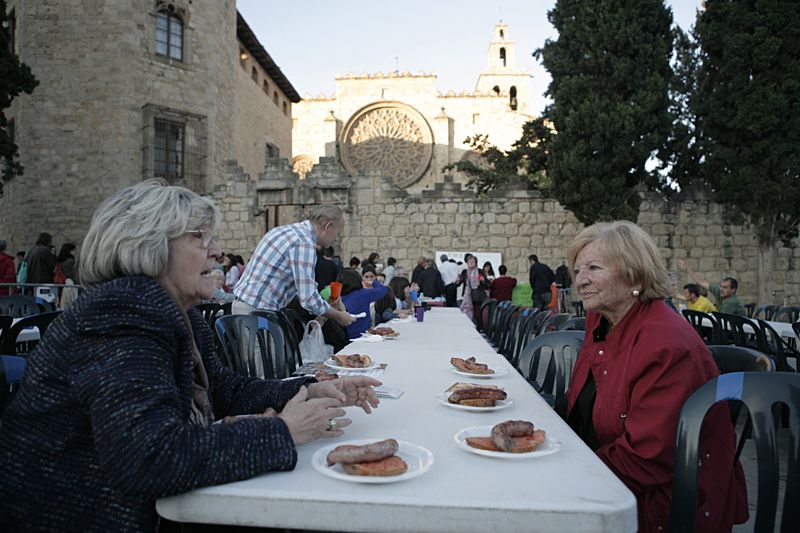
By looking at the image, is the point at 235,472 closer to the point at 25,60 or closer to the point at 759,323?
the point at 759,323

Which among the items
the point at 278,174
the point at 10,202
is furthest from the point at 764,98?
the point at 10,202

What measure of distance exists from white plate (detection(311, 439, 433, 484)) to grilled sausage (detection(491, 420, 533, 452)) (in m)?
0.19

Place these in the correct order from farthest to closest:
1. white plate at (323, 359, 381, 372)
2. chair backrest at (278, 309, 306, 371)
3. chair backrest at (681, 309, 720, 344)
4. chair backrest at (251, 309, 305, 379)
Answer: chair backrest at (681, 309, 720, 344), chair backrest at (278, 309, 306, 371), chair backrest at (251, 309, 305, 379), white plate at (323, 359, 381, 372)

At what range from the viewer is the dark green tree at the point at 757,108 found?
11.3 metres

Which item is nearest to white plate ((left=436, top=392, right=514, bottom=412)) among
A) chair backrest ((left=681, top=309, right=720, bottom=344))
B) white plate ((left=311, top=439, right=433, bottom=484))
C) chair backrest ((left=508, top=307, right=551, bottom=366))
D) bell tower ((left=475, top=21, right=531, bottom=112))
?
white plate ((left=311, top=439, right=433, bottom=484))

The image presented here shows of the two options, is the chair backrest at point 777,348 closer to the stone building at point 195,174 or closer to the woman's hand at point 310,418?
the woman's hand at point 310,418

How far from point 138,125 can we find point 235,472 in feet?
52.9

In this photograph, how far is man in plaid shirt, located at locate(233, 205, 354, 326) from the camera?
14.0 feet

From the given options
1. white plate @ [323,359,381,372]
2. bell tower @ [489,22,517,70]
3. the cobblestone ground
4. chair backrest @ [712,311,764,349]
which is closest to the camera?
white plate @ [323,359,381,372]

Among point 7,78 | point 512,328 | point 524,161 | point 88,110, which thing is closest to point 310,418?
point 512,328

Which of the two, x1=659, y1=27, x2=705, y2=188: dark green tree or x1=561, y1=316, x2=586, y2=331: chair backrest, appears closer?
x1=561, y1=316, x2=586, y2=331: chair backrest

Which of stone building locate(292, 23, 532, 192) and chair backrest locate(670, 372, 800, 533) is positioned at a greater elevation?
stone building locate(292, 23, 532, 192)

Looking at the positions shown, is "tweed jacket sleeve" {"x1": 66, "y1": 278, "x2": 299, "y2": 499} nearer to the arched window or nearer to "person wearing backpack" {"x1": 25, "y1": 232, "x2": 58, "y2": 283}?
"person wearing backpack" {"x1": 25, "y1": 232, "x2": 58, "y2": 283}

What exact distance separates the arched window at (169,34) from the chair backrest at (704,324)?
15392 mm
